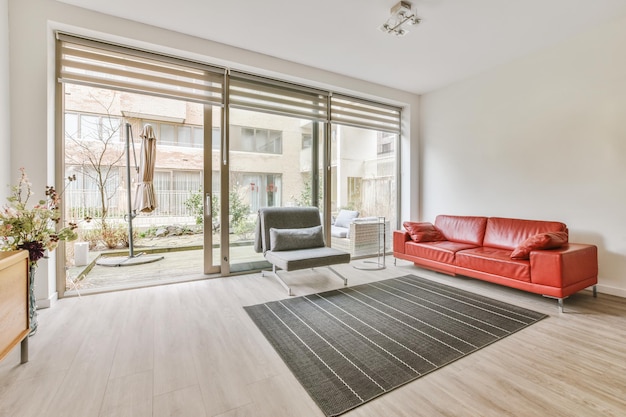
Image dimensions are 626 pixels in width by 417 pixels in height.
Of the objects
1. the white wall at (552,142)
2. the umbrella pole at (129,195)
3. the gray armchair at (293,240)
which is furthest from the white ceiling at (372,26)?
the gray armchair at (293,240)

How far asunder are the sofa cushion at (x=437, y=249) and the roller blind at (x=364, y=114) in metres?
2.12

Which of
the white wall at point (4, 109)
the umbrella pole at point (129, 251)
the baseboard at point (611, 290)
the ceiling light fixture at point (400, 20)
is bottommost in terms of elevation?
the baseboard at point (611, 290)

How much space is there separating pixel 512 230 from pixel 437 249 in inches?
36.5

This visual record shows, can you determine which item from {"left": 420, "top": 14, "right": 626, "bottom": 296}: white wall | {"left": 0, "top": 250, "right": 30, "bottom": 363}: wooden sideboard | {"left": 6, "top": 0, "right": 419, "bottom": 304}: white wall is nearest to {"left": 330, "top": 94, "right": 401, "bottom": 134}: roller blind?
{"left": 420, "top": 14, "right": 626, "bottom": 296}: white wall

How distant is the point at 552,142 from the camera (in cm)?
Answer: 346

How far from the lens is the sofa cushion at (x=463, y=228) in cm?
392

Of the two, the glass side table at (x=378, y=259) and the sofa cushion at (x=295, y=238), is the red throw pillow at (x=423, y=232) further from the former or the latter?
the sofa cushion at (x=295, y=238)

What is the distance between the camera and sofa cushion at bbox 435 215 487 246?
392cm

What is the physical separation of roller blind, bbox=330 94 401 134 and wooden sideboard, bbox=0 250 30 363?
150 inches

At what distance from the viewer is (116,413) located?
1373mm

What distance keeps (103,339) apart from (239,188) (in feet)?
7.29

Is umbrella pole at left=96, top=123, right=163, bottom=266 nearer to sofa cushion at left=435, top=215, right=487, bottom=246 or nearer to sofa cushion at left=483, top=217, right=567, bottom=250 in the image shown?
sofa cushion at left=435, top=215, right=487, bottom=246

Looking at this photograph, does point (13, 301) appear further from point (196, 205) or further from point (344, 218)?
point (344, 218)

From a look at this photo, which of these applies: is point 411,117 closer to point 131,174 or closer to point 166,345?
point 131,174
